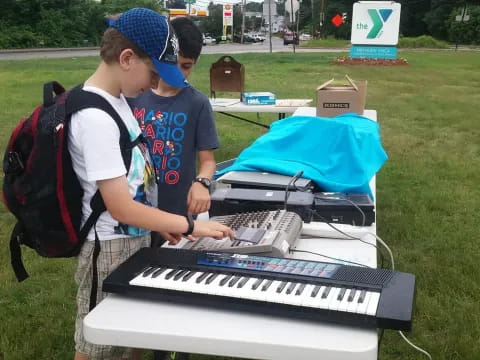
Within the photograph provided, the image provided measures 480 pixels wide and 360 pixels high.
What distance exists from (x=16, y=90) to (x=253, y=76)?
23.0 feet

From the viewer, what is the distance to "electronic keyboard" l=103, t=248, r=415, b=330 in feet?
4.55

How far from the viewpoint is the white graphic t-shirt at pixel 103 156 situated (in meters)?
1.52

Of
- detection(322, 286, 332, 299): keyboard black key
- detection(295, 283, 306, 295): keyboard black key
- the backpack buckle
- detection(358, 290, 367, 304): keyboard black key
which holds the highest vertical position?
the backpack buckle

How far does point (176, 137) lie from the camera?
2594 millimetres

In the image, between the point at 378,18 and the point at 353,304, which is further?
the point at 378,18

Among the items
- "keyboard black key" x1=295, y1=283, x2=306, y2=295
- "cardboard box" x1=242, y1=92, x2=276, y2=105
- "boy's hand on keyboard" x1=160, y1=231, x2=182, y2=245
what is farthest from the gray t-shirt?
"cardboard box" x1=242, y1=92, x2=276, y2=105

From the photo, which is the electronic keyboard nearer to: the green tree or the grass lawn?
the grass lawn

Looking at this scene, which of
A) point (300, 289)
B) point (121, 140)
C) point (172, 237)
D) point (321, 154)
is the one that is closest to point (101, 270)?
point (172, 237)

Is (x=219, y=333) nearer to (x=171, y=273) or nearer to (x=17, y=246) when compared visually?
(x=171, y=273)

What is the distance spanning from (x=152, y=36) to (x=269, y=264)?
738 millimetres

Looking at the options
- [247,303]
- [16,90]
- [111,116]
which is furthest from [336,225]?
[16,90]

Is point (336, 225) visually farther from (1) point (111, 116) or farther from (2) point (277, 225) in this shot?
(1) point (111, 116)

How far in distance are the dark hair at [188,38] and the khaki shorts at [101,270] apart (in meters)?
1.03

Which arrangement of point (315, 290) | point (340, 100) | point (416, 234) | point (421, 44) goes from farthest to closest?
1. point (421, 44)
2. point (416, 234)
3. point (340, 100)
4. point (315, 290)
